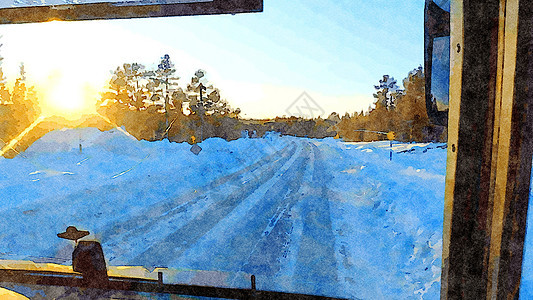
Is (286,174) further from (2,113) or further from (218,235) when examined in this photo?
(2,113)

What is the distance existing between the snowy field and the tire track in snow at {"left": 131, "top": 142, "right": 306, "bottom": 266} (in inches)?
0.6

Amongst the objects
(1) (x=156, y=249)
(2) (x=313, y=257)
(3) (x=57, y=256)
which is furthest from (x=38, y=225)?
(2) (x=313, y=257)

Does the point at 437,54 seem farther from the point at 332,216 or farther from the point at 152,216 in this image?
the point at 152,216

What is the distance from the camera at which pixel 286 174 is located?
11.1 m

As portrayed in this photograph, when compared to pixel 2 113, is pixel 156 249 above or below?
below

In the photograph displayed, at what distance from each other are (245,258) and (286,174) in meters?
7.54

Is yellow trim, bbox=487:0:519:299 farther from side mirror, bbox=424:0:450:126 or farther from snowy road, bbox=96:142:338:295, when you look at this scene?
snowy road, bbox=96:142:338:295

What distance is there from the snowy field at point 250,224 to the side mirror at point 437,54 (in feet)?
6.27

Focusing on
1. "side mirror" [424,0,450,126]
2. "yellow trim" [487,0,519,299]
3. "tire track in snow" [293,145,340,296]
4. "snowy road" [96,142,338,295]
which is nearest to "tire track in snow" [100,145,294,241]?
"snowy road" [96,142,338,295]

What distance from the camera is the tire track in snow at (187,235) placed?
362cm

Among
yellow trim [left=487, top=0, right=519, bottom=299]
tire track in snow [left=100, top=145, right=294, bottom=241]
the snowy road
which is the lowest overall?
tire track in snow [left=100, top=145, right=294, bottom=241]

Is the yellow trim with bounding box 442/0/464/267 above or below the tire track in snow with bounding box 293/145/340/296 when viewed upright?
above

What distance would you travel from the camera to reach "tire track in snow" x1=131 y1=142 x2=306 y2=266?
11.9 feet

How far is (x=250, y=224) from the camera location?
500 centimetres
